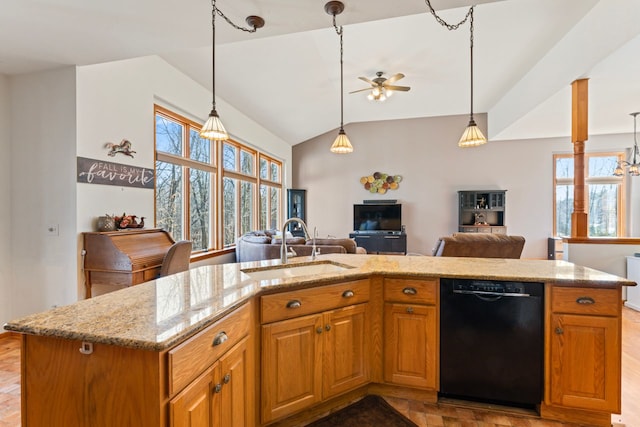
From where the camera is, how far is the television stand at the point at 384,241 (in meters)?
7.44

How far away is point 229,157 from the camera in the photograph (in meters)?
5.56

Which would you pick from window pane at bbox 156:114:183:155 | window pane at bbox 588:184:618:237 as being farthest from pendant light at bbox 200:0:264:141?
window pane at bbox 588:184:618:237

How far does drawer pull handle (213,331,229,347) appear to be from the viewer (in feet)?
4.09

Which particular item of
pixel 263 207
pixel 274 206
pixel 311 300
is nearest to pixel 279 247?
pixel 311 300

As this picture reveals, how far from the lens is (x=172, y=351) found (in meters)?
1.00

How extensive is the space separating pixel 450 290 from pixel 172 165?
379cm

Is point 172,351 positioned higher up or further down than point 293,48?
further down

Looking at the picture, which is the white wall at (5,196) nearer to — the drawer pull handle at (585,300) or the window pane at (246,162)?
the window pane at (246,162)

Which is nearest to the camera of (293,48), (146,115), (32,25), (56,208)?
(32,25)

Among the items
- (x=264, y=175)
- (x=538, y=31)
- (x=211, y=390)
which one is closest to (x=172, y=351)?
(x=211, y=390)

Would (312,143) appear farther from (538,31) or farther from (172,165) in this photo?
(538,31)

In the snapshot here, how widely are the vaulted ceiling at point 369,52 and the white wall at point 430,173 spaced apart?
1.56 ft

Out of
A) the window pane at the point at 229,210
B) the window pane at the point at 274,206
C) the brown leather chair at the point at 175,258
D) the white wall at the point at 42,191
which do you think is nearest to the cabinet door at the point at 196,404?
the brown leather chair at the point at 175,258

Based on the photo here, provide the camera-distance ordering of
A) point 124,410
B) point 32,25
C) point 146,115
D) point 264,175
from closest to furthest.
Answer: point 124,410 < point 32,25 < point 146,115 < point 264,175
